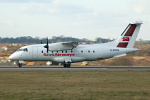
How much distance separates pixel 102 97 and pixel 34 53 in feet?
93.8

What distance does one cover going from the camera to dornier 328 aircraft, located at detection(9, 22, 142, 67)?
43.9 m

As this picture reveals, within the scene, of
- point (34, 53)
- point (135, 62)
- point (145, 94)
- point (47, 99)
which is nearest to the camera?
point (47, 99)

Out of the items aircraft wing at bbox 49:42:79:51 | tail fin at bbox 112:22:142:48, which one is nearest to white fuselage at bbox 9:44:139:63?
aircraft wing at bbox 49:42:79:51

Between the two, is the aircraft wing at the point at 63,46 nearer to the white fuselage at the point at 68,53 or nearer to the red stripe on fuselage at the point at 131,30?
the white fuselage at the point at 68,53

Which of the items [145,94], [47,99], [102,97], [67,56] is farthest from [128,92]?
[67,56]

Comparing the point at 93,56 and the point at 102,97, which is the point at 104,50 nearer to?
the point at 93,56

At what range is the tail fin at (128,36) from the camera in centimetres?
4497

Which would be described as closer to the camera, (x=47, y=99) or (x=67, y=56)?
(x=47, y=99)

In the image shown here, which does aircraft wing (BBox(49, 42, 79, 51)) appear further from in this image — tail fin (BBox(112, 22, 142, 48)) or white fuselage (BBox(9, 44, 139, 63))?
tail fin (BBox(112, 22, 142, 48))

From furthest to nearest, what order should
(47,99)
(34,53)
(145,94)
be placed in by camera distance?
(34,53) → (145,94) → (47,99)

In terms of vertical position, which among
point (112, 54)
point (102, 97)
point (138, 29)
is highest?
point (138, 29)

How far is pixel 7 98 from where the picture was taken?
1622cm

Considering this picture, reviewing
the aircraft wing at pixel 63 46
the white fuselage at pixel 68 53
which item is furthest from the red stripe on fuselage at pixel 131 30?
the aircraft wing at pixel 63 46

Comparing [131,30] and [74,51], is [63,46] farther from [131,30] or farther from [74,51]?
[131,30]
